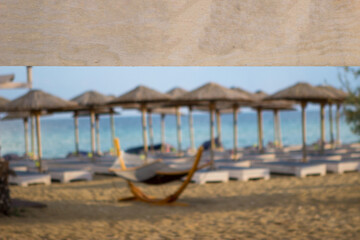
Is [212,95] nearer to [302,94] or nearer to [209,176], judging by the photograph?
[209,176]

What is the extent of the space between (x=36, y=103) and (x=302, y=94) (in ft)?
23.1

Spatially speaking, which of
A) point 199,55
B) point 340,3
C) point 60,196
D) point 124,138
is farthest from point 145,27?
point 124,138

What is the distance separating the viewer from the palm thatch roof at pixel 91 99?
14140 mm

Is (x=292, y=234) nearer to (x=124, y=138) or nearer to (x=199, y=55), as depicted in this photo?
(x=199, y=55)

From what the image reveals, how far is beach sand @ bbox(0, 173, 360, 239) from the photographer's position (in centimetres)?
512

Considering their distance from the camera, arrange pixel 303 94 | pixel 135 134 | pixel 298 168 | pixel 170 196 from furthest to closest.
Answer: pixel 135 134 → pixel 303 94 → pixel 298 168 → pixel 170 196

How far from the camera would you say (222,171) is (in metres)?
9.96

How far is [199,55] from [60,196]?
775cm

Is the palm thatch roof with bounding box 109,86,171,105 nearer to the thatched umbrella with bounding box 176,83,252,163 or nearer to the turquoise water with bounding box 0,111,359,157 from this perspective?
the thatched umbrella with bounding box 176,83,252,163

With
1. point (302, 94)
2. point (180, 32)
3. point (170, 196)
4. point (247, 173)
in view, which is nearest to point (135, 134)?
point (302, 94)

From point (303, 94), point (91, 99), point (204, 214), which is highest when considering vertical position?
point (91, 99)

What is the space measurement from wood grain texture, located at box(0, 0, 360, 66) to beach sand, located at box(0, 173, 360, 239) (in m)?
4.29

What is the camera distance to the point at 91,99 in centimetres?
1437

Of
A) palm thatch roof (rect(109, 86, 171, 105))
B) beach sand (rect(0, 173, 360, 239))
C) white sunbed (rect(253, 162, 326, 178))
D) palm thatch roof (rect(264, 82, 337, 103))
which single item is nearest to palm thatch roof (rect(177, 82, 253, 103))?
palm thatch roof (rect(109, 86, 171, 105))
